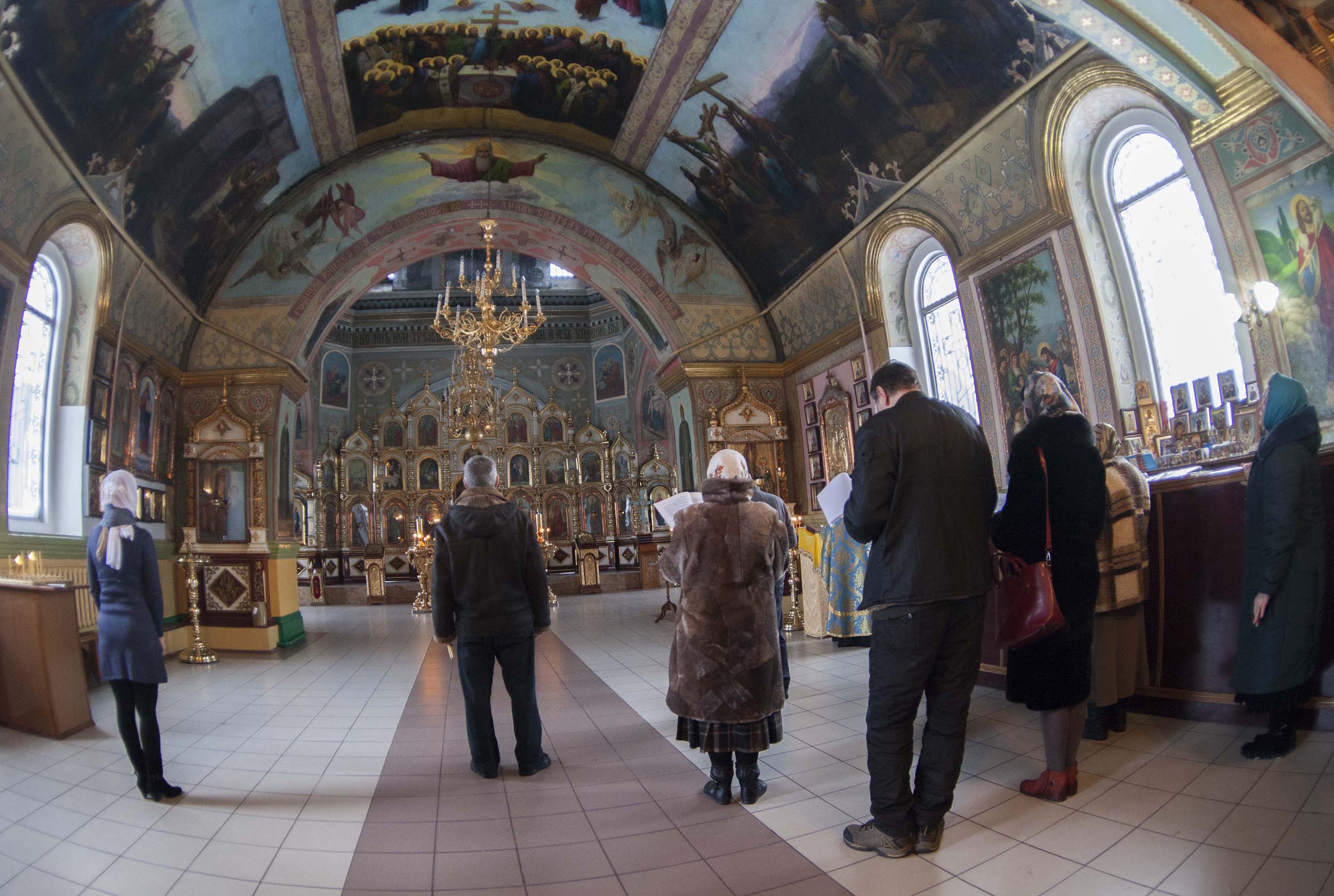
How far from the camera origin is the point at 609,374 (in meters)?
24.7

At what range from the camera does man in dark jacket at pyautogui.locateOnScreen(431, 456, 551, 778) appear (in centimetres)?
441

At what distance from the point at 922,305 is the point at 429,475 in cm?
1672

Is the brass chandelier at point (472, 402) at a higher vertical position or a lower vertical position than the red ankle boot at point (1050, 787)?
higher

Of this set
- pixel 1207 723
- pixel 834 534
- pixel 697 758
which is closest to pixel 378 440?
pixel 834 534

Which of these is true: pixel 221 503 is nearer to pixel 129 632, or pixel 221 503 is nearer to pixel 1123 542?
pixel 129 632

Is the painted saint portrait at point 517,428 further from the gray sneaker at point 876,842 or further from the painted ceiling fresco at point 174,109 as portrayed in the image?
the gray sneaker at point 876,842

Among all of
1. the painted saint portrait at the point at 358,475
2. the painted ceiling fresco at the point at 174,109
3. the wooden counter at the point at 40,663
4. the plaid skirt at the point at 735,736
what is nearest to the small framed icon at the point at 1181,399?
the plaid skirt at the point at 735,736

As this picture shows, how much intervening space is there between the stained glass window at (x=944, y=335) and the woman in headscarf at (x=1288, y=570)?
590 cm

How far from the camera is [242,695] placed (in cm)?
732

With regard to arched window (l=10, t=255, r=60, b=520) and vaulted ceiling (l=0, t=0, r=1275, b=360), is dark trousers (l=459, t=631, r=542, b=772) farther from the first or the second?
arched window (l=10, t=255, r=60, b=520)

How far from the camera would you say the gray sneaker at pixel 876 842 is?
3078 mm

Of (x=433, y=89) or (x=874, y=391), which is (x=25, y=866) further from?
(x=433, y=89)

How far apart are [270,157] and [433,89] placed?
2419 mm

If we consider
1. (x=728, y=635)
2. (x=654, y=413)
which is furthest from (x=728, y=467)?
(x=654, y=413)
